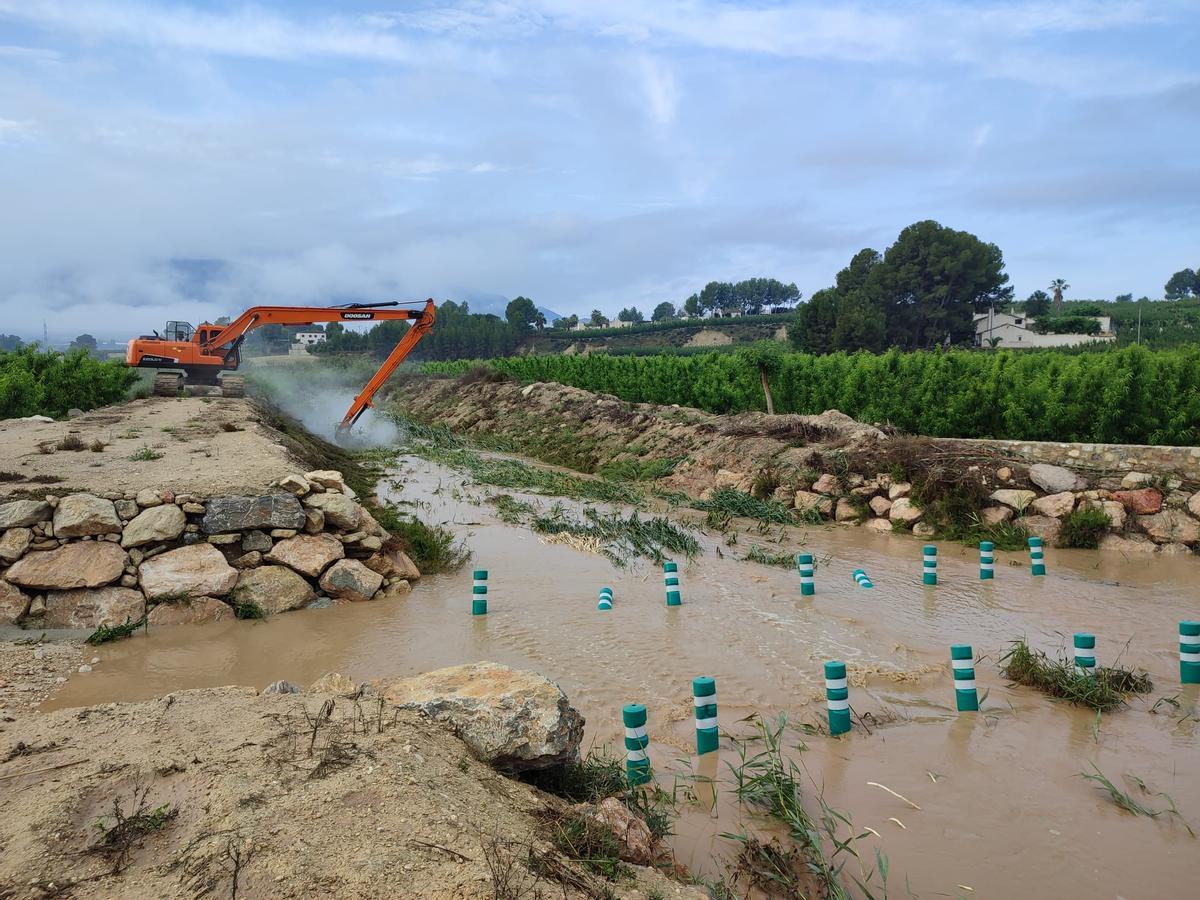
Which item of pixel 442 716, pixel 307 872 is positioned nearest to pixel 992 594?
pixel 442 716

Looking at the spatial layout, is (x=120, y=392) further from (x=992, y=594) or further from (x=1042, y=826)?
(x=1042, y=826)

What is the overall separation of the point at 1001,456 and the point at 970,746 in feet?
32.2

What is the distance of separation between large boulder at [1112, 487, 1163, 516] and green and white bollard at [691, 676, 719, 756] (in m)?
10.6

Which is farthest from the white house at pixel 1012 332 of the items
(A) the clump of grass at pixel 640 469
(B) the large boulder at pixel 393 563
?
(B) the large boulder at pixel 393 563

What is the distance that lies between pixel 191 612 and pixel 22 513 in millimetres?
2107

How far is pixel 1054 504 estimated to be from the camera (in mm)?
13078

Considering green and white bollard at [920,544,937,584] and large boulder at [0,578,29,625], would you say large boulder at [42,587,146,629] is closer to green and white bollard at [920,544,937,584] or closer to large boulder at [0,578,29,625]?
large boulder at [0,578,29,625]

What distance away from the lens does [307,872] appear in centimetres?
314

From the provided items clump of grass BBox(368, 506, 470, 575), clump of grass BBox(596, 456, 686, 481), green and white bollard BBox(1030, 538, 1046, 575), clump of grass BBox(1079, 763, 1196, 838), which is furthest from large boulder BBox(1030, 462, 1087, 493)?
clump of grass BBox(368, 506, 470, 575)

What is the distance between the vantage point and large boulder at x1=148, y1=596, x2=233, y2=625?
28.3 feet

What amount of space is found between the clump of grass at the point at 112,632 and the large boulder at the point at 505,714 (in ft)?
15.6

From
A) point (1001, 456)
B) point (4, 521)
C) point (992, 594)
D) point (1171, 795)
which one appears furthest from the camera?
point (1001, 456)

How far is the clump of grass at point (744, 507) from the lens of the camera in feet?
48.5

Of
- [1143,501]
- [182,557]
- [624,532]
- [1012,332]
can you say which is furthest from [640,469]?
[1012,332]
